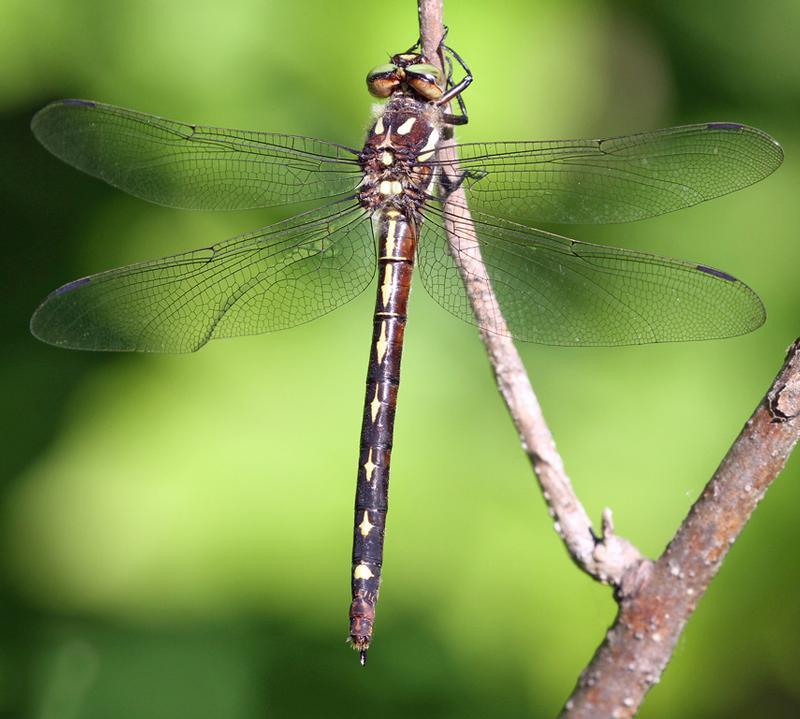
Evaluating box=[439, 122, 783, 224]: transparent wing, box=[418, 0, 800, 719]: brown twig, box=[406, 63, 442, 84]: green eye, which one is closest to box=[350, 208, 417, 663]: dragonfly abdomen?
box=[439, 122, 783, 224]: transparent wing

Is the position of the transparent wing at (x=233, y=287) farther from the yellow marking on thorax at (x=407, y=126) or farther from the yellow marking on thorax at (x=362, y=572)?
the yellow marking on thorax at (x=362, y=572)

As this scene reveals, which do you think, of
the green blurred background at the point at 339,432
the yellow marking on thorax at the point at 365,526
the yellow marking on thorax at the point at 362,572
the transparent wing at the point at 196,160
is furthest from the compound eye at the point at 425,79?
the yellow marking on thorax at the point at 362,572

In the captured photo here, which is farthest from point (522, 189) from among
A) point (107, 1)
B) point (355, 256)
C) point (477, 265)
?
point (107, 1)

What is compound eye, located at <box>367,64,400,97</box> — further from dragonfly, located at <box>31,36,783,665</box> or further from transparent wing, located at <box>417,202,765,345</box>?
transparent wing, located at <box>417,202,765,345</box>

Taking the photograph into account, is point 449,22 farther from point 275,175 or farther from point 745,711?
point 745,711

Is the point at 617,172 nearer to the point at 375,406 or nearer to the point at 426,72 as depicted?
the point at 426,72

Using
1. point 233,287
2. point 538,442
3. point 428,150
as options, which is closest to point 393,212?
point 428,150

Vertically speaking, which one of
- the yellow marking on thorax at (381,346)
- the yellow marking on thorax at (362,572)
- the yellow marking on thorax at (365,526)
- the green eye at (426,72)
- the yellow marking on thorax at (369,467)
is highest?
the green eye at (426,72)
